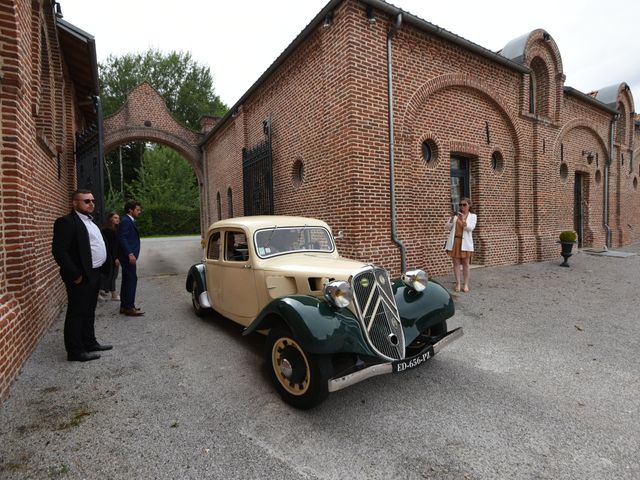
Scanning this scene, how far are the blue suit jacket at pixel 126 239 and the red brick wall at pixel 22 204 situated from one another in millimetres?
1003

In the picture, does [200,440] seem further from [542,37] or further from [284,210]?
[542,37]

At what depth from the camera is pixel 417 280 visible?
3.45m

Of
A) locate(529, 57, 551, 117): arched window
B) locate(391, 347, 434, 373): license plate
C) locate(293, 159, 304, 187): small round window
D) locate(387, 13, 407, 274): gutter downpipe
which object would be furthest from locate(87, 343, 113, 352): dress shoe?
locate(529, 57, 551, 117): arched window

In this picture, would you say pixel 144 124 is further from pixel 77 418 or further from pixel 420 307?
pixel 420 307

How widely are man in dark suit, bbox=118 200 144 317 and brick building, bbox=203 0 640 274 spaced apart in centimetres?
375

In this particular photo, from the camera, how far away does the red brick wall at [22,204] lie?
11.3ft

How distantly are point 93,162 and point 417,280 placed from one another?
7753 mm

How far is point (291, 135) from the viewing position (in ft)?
28.5

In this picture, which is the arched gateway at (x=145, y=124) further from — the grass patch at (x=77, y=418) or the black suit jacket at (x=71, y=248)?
the grass patch at (x=77, y=418)

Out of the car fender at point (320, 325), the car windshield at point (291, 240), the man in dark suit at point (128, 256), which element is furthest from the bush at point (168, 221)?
the car fender at point (320, 325)

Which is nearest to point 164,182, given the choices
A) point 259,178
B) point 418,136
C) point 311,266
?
point 259,178

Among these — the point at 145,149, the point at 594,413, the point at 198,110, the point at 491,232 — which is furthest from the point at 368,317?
the point at 145,149

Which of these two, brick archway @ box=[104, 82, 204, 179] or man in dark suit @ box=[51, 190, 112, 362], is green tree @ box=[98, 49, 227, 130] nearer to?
brick archway @ box=[104, 82, 204, 179]

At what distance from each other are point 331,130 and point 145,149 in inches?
1414
